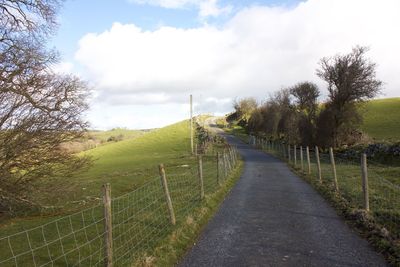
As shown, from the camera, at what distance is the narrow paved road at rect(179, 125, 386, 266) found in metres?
7.20

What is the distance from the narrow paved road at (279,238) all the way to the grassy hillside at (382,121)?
1427 inches

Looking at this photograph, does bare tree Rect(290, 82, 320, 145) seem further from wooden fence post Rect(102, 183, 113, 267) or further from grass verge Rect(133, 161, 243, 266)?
wooden fence post Rect(102, 183, 113, 267)

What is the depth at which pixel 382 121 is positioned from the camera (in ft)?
207

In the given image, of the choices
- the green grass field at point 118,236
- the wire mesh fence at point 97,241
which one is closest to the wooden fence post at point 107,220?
the wire mesh fence at point 97,241

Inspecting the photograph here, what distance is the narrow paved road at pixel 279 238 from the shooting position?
23.6 feet

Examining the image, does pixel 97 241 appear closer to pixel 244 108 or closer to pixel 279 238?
pixel 279 238

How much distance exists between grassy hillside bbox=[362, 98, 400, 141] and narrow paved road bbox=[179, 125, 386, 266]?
3625cm

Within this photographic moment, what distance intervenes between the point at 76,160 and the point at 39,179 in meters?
1.53

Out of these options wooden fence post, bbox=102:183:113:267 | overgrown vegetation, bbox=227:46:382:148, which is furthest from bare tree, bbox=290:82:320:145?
wooden fence post, bbox=102:183:113:267

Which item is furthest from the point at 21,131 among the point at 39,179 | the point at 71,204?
the point at 71,204

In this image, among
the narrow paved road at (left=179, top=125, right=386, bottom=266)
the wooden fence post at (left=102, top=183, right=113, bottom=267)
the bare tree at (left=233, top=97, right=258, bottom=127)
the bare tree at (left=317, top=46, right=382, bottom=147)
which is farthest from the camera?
the bare tree at (left=233, top=97, right=258, bottom=127)

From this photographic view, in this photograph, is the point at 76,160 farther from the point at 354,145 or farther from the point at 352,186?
the point at 354,145

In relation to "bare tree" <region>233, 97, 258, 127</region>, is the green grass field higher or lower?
lower

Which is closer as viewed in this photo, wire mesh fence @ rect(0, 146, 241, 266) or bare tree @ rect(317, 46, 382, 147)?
wire mesh fence @ rect(0, 146, 241, 266)
